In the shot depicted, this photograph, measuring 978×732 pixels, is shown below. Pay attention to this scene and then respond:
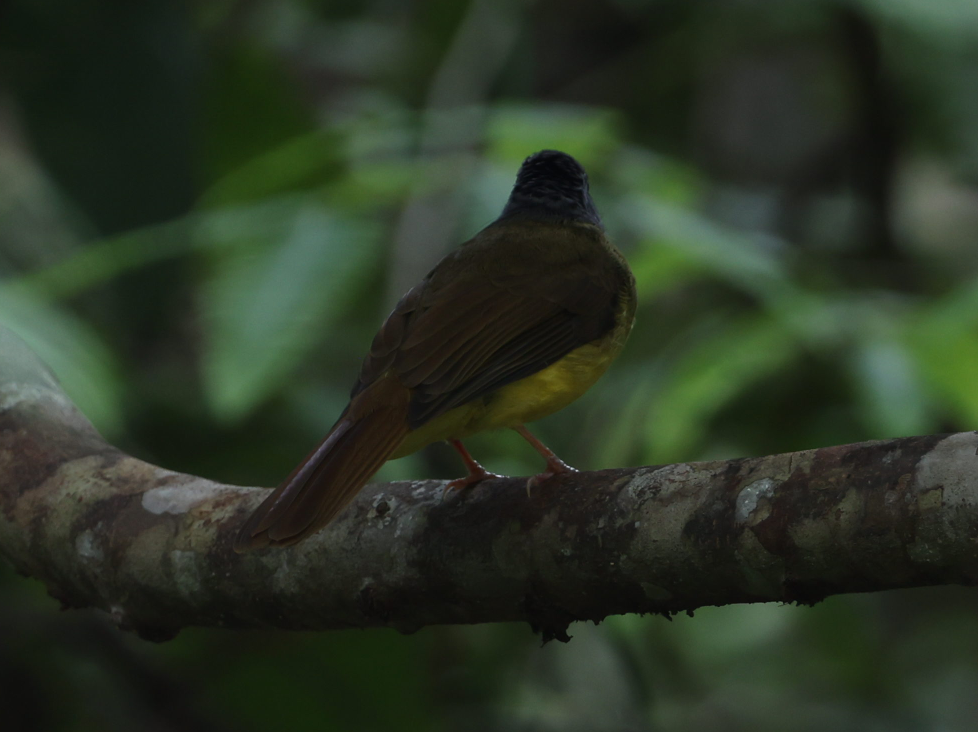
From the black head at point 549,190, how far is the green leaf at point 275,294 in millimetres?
608

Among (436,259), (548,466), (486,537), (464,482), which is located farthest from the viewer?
(436,259)

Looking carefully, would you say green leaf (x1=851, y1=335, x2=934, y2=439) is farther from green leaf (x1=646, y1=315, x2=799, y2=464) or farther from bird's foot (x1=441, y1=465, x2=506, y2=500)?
bird's foot (x1=441, y1=465, x2=506, y2=500)

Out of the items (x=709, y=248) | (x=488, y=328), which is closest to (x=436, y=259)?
(x=488, y=328)

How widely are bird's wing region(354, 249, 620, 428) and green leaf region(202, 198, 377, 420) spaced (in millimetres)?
167

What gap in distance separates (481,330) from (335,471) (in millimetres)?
610

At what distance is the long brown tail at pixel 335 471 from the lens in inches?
83.2

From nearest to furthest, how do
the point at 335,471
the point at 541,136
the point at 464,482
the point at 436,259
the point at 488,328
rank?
the point at 335,471
the point at 464,482
the point at 488,328
the point at 436,259
the point at 541,136

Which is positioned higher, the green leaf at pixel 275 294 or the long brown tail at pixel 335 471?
the green leaf at pixel 275 294

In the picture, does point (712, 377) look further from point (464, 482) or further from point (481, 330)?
point (464, 482)

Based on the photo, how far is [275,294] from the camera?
106 inches

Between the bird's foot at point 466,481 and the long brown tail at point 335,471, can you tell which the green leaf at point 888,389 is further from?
the long brown tail at point 335,471

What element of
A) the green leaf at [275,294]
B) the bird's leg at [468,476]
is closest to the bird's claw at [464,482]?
the bird's leg at [468,476]

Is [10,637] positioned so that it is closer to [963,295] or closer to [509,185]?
[509,185]

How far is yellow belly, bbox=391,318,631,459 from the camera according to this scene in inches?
106
